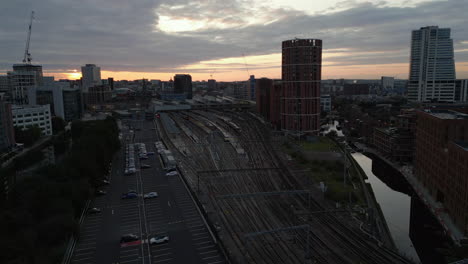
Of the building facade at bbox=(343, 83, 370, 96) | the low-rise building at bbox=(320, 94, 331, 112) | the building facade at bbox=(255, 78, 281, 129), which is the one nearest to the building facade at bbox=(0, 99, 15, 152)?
the building facade at bbox=(255, 78, 281, 129)

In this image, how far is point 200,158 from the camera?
25672 millimetres

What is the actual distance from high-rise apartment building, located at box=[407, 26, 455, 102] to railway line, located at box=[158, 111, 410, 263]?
43.3 m

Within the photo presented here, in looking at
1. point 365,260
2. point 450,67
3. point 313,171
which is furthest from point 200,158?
point 450,67

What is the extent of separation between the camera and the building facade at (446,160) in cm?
1427

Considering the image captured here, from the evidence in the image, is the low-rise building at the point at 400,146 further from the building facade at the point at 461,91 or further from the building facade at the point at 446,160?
the building facade at the point at 461,91

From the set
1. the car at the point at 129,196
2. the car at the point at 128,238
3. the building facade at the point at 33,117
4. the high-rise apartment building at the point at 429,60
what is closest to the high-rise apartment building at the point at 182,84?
the high-rise apartment building at the point at 429,60

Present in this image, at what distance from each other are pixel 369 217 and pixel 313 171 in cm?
768

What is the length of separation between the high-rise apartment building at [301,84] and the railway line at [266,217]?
8.82 metres

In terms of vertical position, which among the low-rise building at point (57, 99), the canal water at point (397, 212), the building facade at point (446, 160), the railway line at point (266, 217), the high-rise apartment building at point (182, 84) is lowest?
the canal water at point (397, 212)

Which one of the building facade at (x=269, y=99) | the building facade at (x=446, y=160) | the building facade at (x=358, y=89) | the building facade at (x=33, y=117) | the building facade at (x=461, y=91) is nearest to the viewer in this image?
the building facade at (x=446, y=160)

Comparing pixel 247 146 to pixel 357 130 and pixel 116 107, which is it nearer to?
pixel 357 130

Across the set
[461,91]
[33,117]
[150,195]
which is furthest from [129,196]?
[461,91]

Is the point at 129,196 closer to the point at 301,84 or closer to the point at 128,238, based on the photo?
the point at 128,238

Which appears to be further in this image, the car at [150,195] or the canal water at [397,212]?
the car at [150,195]
